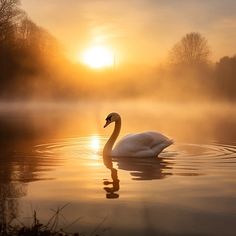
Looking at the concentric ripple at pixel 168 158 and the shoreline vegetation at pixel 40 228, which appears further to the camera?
the concentric ripple at pixel 168 158

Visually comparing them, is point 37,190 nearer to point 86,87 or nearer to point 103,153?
point 103,153

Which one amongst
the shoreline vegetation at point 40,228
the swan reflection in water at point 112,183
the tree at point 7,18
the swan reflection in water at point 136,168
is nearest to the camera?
the shoreline vegetation at point 40,228

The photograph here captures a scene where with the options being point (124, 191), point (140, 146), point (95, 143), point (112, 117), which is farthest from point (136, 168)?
point (95, 143)

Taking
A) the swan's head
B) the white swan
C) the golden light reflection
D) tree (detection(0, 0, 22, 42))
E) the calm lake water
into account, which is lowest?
the calm lake water

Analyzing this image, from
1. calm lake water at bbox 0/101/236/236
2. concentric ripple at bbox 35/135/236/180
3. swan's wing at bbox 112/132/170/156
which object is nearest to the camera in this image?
calm lake water at bbox 0/101/236/236

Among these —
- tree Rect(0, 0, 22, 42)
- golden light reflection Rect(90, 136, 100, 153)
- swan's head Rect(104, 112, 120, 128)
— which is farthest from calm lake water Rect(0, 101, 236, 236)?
tree Rect(0, 0, 22, 42)

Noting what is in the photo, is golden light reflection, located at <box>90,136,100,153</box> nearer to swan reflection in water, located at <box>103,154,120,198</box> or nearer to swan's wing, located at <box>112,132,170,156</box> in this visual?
swan's wing, located at <box>112,132,170,156</box>

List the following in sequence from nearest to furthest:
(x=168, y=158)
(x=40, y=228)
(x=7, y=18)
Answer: (x=40, y=228) → (x=168, y=158) → (x=7, y=18)

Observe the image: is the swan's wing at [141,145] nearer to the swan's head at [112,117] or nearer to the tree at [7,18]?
the swan's head at [112,117]

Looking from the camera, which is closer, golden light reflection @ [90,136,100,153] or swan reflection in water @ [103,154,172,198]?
swan reflection in water @ [103,154,172,198]

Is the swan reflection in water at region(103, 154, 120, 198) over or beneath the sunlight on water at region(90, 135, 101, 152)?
beneath

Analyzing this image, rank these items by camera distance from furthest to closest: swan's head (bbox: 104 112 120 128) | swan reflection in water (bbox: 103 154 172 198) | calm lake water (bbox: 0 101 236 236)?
swan's head (bbox: 104 112 120 128), swan reflection in water (bbox: 103 154 172 198), calm lake water (bbox: 0 101 236 236)

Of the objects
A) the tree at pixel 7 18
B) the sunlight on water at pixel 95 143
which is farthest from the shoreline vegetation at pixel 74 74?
the sunlight on water at pixel 95 143

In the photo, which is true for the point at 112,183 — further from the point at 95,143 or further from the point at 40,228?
the point at 95,143
